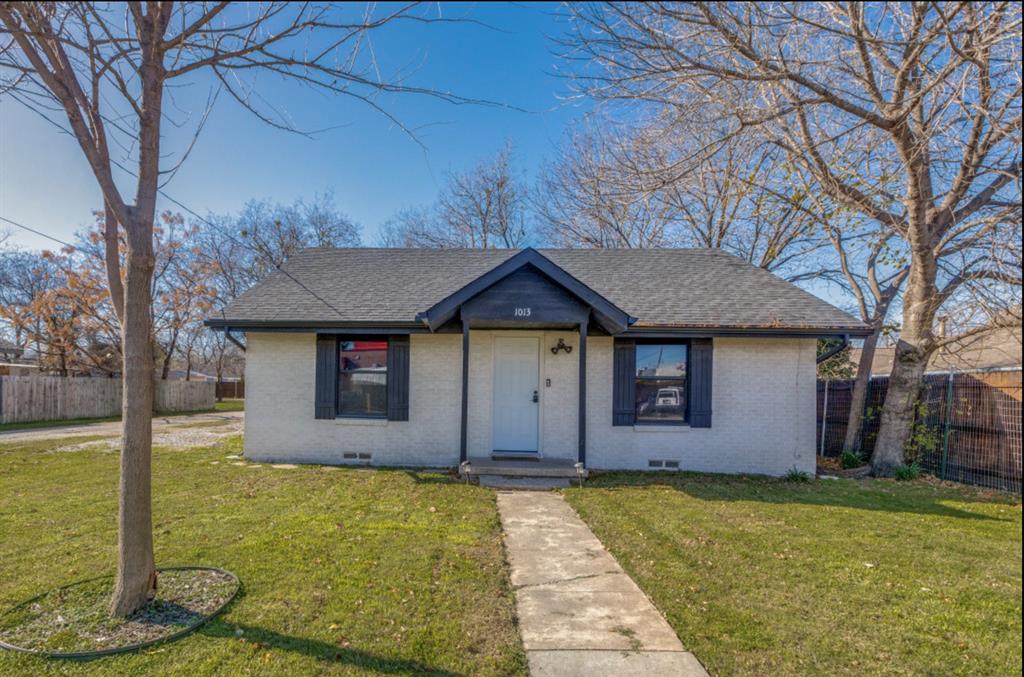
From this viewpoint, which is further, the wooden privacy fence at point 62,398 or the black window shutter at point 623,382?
the wooden privacy fence at point 62,398

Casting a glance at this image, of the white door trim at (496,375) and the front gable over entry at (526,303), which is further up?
the front gable over entry at (526,303)

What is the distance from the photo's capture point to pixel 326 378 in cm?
894

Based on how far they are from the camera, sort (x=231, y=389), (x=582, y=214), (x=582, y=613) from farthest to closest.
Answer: (x=231, y=389), (x=582, y=214), (x=582, y=613)

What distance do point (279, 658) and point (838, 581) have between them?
433 cm

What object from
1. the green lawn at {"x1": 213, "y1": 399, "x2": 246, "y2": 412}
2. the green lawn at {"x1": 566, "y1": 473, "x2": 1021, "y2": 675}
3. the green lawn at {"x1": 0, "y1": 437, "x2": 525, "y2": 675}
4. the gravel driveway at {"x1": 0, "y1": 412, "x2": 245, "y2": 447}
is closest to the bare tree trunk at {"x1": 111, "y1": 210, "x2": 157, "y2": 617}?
the green lawn at {"x1": 0, "y1": 437, "x2": 525, "y2": 675}

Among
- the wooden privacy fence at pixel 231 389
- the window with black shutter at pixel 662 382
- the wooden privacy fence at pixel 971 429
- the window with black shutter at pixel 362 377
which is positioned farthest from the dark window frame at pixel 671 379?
the wooden privacy fence at pixel 231 389

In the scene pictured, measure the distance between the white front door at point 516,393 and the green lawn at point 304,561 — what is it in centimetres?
156

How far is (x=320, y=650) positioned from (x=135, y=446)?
1.90 metres

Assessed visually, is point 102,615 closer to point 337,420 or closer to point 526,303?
point 337,420

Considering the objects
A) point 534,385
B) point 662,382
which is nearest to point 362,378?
point 534,385

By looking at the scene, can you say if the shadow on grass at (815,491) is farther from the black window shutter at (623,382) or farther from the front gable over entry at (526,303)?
the front gable over entry at (526,303)

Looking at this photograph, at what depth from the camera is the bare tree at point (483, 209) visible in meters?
22.4

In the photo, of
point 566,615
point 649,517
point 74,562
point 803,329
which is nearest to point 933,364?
point 803,329

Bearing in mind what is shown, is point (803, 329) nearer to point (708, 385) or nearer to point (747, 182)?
point (708, 385)
